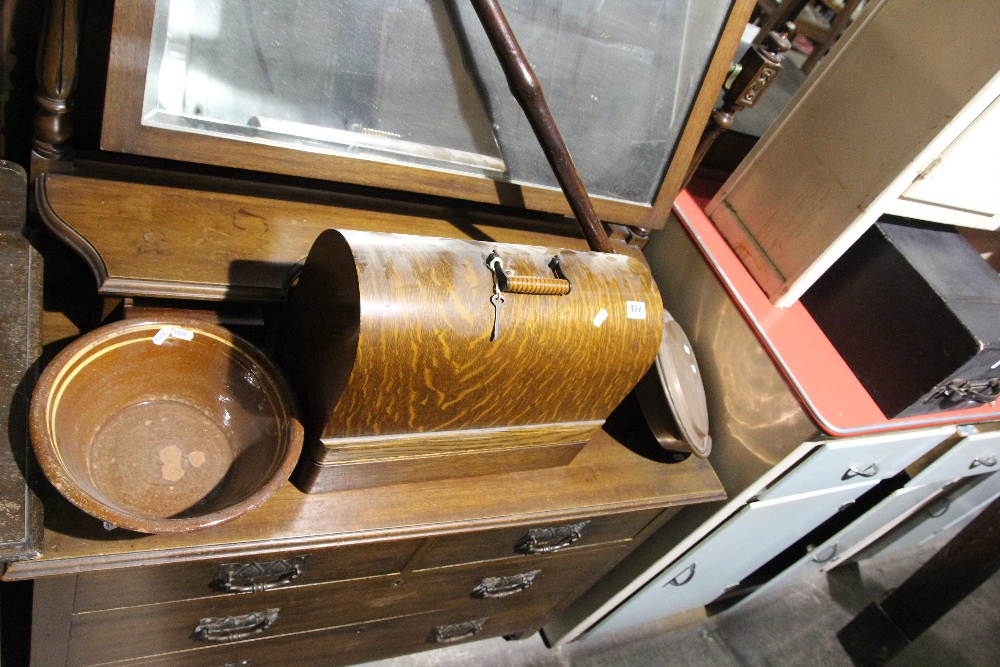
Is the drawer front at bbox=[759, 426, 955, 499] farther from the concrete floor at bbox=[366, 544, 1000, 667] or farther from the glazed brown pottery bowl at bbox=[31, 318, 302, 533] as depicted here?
the glazed brown pottery bowl at bbox=[31, 318, 302, 533]

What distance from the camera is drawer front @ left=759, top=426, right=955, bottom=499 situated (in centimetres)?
130

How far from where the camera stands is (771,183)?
1351mm

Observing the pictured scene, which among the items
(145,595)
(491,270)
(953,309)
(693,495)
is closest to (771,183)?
(953,309)

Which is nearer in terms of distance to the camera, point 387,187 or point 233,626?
point 387,187

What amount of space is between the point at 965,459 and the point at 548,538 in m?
1.23

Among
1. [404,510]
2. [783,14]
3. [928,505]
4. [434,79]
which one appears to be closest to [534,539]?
[404,510]

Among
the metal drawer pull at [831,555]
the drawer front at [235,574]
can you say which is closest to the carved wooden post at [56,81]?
the drawer front at [235,574]

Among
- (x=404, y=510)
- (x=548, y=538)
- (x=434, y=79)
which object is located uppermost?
(x=434, y=79)

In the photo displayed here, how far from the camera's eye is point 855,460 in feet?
4.56

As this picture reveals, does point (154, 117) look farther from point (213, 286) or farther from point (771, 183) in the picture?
point (771, 183)

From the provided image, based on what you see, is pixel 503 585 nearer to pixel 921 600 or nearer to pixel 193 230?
pixel 193 230

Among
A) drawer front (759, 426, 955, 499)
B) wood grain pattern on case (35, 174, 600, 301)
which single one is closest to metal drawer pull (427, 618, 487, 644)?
drawer front (759, 426, 955, 499)

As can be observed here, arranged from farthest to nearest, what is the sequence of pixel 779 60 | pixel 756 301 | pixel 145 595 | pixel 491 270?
pixel 756 301, pixel 779 60, pixel 145 595, pixel 491 270

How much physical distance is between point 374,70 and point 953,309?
1073 mm
